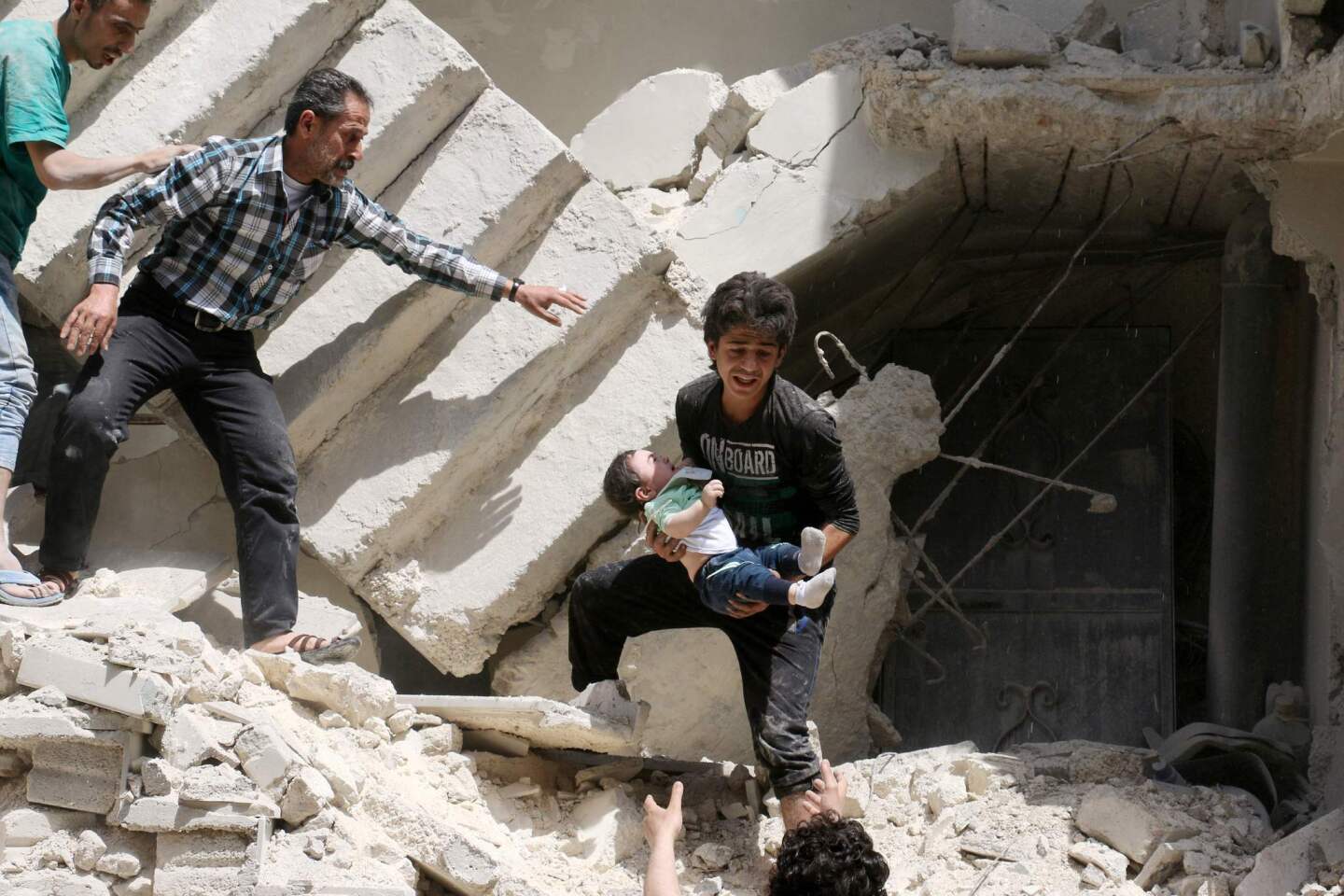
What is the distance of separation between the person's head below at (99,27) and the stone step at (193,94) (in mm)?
588

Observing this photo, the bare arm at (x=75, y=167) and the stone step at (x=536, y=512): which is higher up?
the bare arm at (x=75, y=167)

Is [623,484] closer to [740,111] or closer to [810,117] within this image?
[810,117]

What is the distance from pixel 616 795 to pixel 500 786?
370mm

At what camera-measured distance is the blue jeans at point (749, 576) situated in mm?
4750

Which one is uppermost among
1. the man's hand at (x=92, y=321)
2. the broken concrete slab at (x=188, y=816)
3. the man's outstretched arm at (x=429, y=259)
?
the man's outstretched arm at (x=429, y=259)

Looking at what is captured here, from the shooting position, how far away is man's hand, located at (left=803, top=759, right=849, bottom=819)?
476 centimetres

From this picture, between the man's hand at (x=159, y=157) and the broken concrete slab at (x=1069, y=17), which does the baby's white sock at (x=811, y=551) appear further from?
the broken concrete slab at (x=1069, y=17)

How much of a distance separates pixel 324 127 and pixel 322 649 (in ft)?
5.13

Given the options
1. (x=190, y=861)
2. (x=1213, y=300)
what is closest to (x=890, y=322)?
(x=1213, y=300)

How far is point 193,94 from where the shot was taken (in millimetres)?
5875

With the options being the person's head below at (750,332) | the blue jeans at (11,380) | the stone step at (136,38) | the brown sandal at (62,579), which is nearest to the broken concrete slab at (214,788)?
the brown sandal at (62,579)

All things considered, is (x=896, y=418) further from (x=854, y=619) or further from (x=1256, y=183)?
(x=1256, y=183)

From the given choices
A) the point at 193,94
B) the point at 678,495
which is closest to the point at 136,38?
the point at 193,94

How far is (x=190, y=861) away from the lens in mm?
4555
